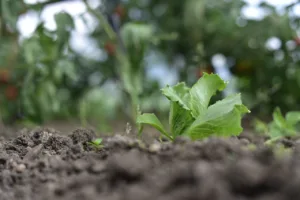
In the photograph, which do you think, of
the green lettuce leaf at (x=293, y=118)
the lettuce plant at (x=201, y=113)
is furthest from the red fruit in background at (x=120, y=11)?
the lettuce plant at (x=201, y=113)

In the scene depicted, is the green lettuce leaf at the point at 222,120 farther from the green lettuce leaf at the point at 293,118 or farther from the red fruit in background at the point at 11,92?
the red fruit in background at the point at 11,92

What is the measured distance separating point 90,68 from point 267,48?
115 cm

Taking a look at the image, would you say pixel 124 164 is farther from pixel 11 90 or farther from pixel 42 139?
pixel 11 90

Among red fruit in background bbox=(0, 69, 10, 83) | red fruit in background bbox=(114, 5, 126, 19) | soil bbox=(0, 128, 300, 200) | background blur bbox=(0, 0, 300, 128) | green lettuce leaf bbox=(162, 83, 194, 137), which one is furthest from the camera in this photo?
red fruit in background bbox=(0, 69, 10, 83)

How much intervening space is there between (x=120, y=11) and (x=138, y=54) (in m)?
0.88

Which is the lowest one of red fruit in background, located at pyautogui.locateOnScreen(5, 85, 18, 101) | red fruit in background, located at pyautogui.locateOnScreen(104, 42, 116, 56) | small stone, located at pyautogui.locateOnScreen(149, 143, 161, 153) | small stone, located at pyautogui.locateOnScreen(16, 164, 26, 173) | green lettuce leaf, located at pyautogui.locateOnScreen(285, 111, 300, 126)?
small stone, located at pyautogui.locateOnScreen(16, 164, 26, 173)

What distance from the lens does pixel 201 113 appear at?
0.97 m

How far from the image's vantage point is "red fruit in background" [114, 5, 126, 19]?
286cm

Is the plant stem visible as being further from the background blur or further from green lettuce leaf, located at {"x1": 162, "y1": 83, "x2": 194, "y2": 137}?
green lettuce leaf, located at {"x1": 162, "y1": 83, "x2": 194, "y2": 137}

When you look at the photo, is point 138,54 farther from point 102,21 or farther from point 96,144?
point 96,144

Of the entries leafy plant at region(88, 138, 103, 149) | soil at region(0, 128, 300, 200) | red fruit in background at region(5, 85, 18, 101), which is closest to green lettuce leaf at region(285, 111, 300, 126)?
soil at region(0, 128, 300, 200)

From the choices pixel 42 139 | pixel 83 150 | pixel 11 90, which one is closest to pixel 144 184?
pixel 83 150

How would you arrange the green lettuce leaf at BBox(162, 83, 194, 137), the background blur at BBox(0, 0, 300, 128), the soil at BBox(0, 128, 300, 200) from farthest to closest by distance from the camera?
the background blur at BBox(0, 0, 300, 128)
the green lettuce leaf at BBox(162, 83, 194, 137)
the soil at BBox(0, 128, 300, 200)

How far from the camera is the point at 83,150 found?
97 cm
